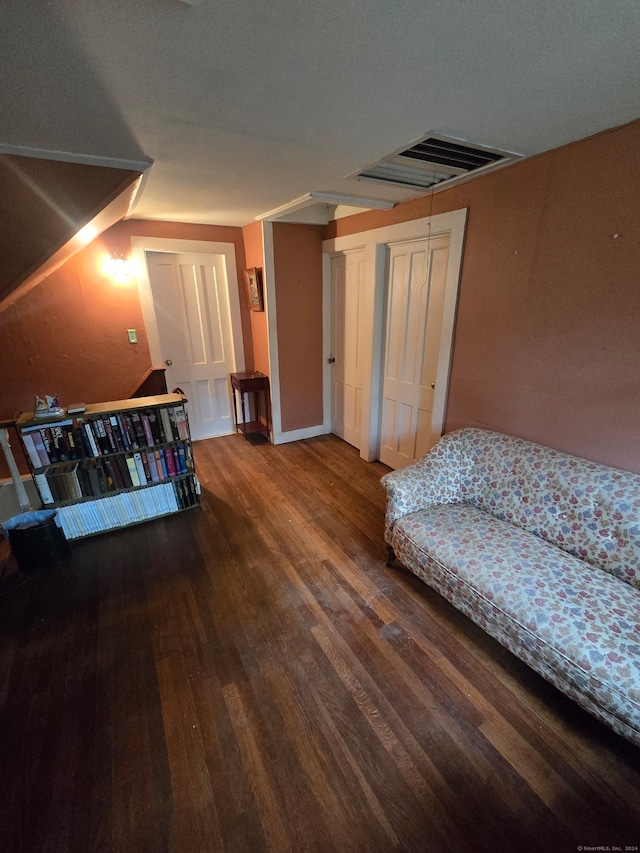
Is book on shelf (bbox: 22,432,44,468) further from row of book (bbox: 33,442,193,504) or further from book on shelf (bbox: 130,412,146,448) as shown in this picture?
book on shelf (bbox: 130,412,146,448)

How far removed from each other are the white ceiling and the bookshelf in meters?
1.43

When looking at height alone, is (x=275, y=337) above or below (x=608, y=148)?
below

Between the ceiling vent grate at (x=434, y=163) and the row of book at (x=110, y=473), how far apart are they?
2.25 meters

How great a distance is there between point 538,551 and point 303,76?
82.8 inches

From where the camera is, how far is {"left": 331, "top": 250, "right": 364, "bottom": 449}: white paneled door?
131 inches

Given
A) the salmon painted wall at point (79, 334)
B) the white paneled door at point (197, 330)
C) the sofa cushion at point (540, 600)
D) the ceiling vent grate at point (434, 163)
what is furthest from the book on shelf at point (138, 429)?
the ceiling vent grate at point (434, 163)

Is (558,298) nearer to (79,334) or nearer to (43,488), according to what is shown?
(43,488)

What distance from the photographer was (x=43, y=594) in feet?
6.48

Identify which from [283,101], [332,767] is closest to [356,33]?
[283,101]

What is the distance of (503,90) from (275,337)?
2.64 meters

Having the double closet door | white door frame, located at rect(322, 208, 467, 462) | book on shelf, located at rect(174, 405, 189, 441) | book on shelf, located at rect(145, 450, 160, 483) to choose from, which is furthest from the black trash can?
the double closet door

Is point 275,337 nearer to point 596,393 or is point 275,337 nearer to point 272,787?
point 596,393

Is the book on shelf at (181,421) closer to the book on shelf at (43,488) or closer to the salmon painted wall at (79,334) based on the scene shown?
the book on shelf at (43,488)

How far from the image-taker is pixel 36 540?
2.10 metres
